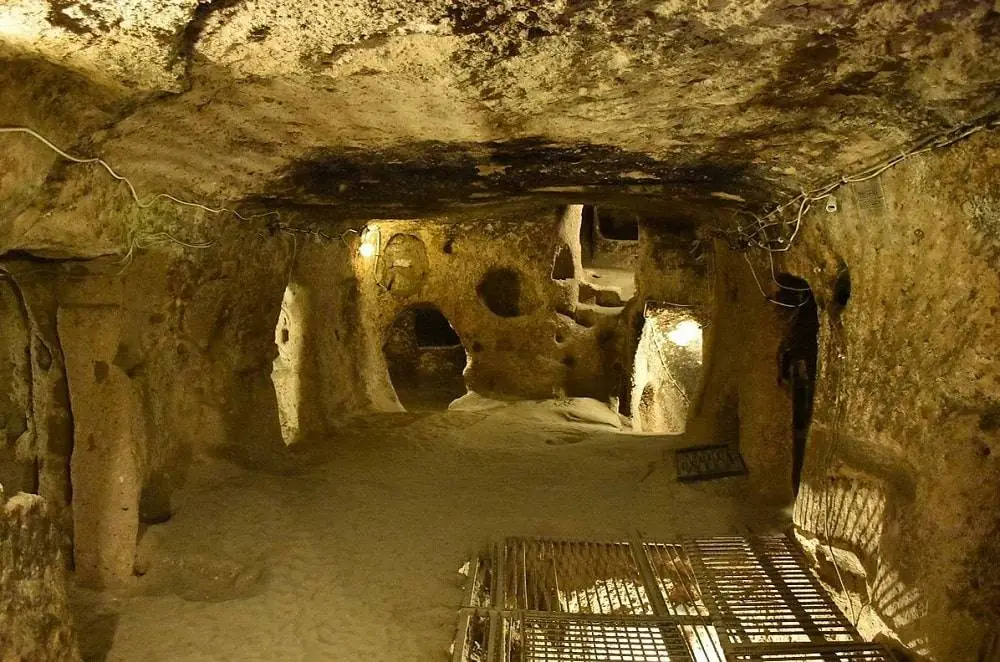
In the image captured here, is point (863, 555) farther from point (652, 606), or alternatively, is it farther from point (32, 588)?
point (32, 588)

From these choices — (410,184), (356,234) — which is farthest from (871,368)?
(356,234)

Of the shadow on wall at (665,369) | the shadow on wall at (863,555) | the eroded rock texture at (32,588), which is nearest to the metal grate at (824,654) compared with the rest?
the shadow on wall at (863,555)

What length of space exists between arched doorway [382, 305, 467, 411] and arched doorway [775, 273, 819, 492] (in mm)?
9707

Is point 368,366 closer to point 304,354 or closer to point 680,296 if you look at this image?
point 304,354

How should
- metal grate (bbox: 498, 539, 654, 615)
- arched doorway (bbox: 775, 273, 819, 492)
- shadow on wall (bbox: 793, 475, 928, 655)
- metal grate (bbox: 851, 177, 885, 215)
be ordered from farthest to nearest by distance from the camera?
arched doorway (bbox: 775, 273, 819, 492) < metal grate (bbox: 498, 539, 654, 615) < metal grate (bbox: 851, 177, 885, 215) < shadow on wall (bbox: 793, 475, 928, 655)

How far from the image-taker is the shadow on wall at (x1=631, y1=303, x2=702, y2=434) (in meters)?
10.9

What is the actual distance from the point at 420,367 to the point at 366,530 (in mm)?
10159

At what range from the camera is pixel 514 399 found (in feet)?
40.4

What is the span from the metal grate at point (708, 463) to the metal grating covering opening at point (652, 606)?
1.28m

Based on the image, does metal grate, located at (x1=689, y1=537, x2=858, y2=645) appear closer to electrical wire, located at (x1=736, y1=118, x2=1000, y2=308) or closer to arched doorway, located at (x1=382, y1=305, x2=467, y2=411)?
electrical wire, located at (x1=736, y1=118, x2=1000, y2=308)

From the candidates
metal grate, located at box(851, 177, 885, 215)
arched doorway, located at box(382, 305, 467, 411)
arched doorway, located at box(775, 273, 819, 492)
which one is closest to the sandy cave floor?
arched doorway, located at box(775, 273, 819, 492)

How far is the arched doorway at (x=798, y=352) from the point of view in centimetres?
580

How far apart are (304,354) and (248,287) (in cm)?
209

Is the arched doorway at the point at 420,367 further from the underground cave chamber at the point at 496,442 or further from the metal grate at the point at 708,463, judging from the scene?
the metal grate at the point at 708,463
